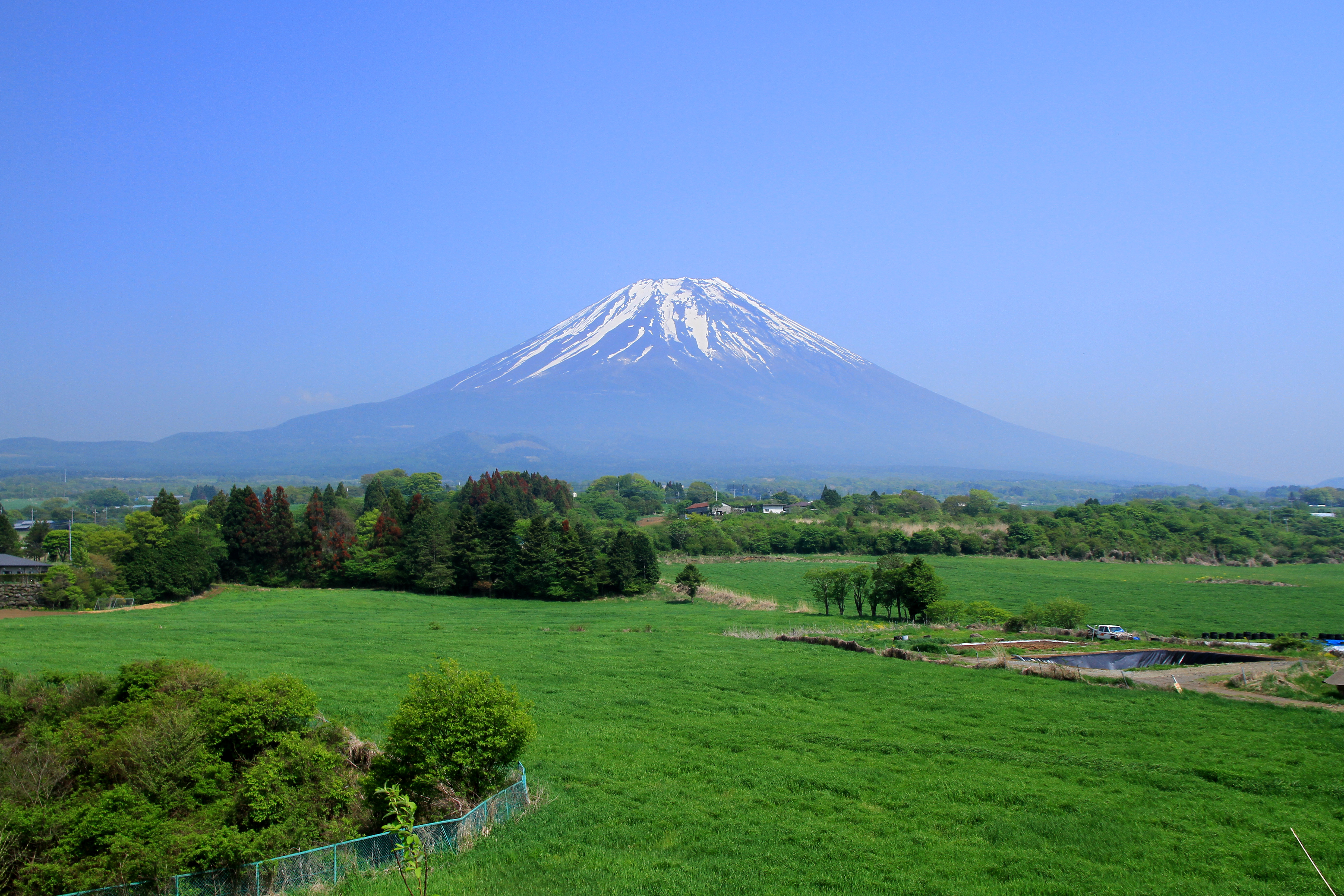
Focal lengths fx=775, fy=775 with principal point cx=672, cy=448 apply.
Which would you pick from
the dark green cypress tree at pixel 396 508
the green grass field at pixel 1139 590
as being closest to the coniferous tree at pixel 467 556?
the dark green cypress tree at pixel 396 508

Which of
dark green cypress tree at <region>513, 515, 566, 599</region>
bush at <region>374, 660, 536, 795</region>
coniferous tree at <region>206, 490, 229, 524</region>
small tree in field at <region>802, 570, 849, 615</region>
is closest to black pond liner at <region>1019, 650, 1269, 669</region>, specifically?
small tree in field at <region>802, 570, 849, 615</region>

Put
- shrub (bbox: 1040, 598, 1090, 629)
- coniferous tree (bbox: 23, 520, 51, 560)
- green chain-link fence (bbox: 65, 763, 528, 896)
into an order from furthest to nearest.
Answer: coniferous tree (bbox: 23, 520, 51, 560) < shrub (bbox: 1040, 598, 1090, 629) < green chain-link fence (bbox: 65, 763, 528, 896)

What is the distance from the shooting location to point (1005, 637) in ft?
109

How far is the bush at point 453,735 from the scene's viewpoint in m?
13.6

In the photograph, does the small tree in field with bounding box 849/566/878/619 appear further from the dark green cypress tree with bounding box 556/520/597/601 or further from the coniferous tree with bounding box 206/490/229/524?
the coniferous tree with bounding box 206/490/229/524

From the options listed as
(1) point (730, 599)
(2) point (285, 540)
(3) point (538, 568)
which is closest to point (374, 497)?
(2) point (285, 540)

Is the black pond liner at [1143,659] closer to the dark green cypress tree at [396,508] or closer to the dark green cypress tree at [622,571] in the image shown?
the dark green cypress tree at [622,571]

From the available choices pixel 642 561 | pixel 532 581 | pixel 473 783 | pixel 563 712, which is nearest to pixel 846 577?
pixel 642 561

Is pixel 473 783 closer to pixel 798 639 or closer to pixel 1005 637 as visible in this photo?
pixel 798 639

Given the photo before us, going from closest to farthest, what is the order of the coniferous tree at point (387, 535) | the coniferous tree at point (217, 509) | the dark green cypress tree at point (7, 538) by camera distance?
the dark green cypress tree at point (7, 538) < the coniferous tree at point (387, 535) < the coniferous tree at point (217, 509)

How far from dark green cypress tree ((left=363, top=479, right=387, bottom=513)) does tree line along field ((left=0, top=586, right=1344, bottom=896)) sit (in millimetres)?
44136

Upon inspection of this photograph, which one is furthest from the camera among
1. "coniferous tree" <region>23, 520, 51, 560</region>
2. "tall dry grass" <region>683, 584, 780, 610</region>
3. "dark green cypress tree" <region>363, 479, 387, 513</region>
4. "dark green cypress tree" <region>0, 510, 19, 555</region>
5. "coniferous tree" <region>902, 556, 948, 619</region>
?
"dark green cypress tree" <region>363, 479, 387, 513</region>

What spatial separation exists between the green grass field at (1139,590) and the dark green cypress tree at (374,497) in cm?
3046

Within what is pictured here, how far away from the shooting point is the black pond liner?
28391 mm
